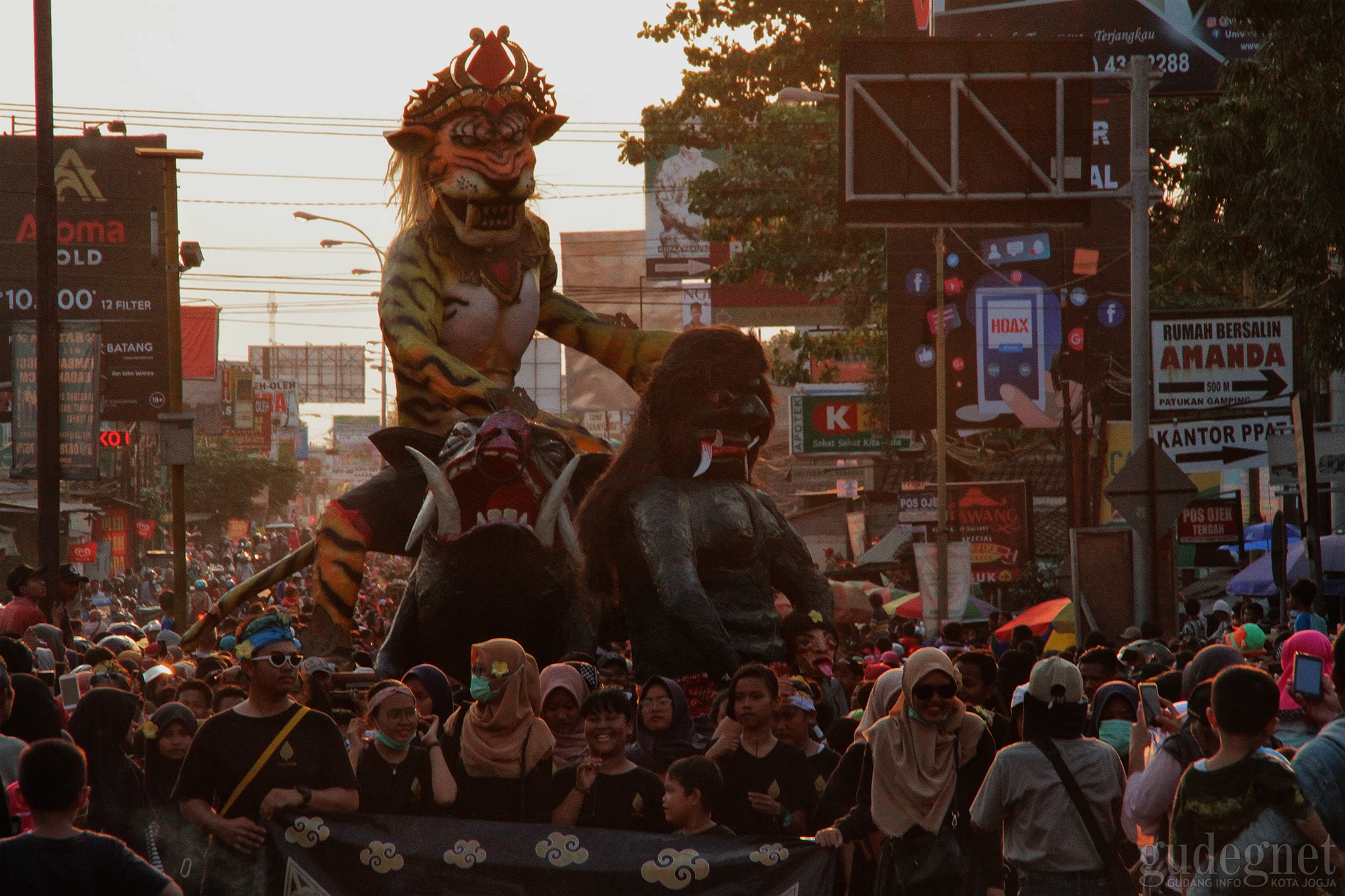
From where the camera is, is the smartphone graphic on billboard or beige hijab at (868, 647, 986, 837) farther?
the smartphone graphic on billboard

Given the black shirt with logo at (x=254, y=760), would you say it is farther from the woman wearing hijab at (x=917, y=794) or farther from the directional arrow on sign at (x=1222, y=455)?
the directional arrow on sign at (x=1222, y=455)

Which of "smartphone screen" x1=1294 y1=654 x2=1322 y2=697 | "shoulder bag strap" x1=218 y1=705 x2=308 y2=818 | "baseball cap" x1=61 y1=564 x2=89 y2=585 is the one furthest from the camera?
"baseball cap" x1=61 y1=564 x2=89 y2=585

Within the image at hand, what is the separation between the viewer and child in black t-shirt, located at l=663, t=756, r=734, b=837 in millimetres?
6090

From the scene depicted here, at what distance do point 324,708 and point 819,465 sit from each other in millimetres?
49243

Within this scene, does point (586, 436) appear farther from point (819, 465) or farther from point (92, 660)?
point (819, 465)

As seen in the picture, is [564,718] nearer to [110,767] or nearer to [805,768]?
[805,768]

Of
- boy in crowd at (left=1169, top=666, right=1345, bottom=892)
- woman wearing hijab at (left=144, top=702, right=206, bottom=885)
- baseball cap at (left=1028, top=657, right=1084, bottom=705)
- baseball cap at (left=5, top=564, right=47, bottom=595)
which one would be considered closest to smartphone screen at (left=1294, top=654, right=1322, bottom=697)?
baseball cap at (left=1028, top=657, right=1084, bottom=705)

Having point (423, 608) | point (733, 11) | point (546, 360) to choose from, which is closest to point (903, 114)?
point (423, 608)

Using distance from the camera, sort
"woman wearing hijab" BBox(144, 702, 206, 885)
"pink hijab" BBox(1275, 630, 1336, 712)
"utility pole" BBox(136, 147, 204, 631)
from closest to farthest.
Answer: "pink hijab" BBox(1275, 630, 1336, 712), "woman wearing hijab" BBox(144, 702, 206, 885), "utility pole" BBox(136, 147, 204, 631)

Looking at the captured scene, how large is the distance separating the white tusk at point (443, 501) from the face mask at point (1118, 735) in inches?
195

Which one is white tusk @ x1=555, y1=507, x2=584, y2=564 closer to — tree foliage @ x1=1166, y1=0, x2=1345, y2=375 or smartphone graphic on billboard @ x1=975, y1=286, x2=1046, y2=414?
tree foliage @ x1=1166, y1=0, x2=1345, y2=375

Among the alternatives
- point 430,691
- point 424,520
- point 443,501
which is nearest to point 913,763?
point 430,691

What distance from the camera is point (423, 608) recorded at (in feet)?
38.3

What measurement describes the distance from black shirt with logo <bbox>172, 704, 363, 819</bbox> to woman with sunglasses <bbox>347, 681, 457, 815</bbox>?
0.49 metres
